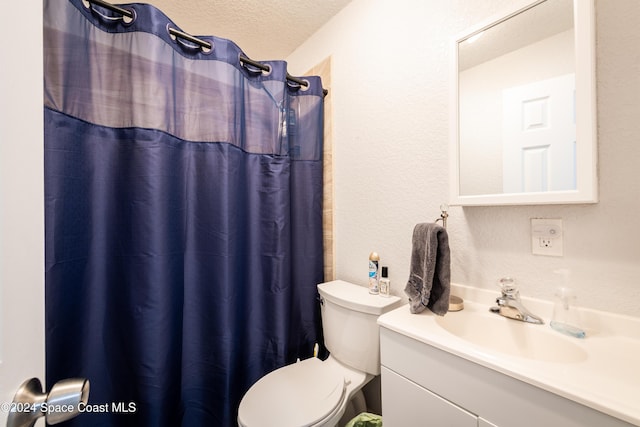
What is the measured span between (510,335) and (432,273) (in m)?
0.27

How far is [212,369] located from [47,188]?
0.98 meters

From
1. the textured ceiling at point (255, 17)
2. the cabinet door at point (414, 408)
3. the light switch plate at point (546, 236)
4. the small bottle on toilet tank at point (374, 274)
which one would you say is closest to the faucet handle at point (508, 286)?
the light switch plate at point (546, 236)

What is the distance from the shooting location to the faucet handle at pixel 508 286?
2.59 ft

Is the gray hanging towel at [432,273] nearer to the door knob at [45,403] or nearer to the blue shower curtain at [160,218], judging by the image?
the blue shower curtain at [160,218]

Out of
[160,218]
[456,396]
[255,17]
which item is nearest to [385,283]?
[456,396]

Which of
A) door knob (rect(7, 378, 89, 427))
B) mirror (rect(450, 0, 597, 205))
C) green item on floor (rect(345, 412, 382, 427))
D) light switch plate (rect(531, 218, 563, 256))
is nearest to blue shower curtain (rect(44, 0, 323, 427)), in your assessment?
green item on floor (rect(345, 412, 382, 427))

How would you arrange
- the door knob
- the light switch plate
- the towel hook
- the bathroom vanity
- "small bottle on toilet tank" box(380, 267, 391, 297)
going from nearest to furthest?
the door knob → the bathroom vanity → the light switch plate → the towel hook → "small bottle on toilet tank" box(380, 267, 391, 297)

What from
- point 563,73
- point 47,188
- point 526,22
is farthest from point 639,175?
point 47,188

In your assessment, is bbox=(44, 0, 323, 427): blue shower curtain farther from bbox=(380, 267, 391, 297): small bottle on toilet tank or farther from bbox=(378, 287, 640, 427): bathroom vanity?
bbox=(378, 287, 640, 427): bathroom vanity

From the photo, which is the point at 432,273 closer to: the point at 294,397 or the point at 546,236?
the point at 546,236

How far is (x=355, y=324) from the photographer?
110 cm

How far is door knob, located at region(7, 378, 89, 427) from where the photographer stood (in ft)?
1.15

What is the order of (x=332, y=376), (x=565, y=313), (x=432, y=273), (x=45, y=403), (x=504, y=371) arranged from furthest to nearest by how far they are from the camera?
1. (x=332, y=376)
2. (x=432, y=273)
3. (x=565, y=313)
4. (x=504, y=371)
5. (x=45, y=403)

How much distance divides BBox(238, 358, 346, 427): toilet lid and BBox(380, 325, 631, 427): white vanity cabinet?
25 centimetres
